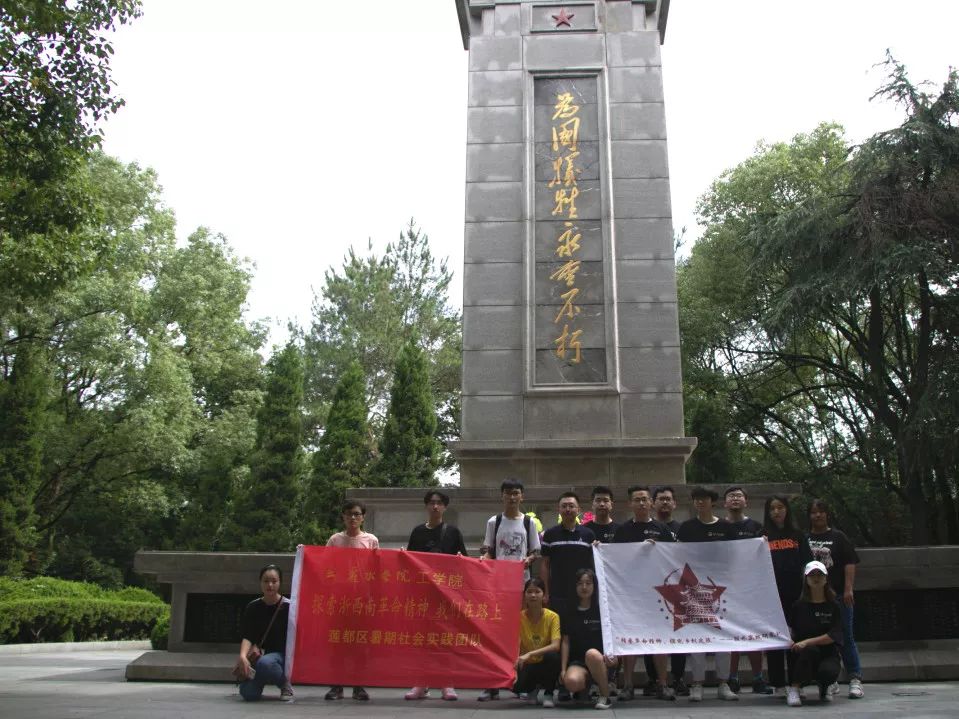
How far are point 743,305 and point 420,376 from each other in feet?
27.8

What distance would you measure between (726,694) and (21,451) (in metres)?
18.8

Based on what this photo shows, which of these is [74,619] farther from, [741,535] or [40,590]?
[741,535]

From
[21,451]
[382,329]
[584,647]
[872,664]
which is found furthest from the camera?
[382,329]

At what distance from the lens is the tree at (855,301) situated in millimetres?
16172

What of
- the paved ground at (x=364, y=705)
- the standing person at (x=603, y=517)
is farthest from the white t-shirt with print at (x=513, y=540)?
the paved ground at (x=364, y=705)

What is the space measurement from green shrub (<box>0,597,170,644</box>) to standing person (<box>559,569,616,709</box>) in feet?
29.4

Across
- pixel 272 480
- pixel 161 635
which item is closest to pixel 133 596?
pixel 272 480

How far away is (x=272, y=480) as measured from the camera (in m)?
23.0

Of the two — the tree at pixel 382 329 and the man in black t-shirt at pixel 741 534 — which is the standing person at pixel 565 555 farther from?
the tree at pixel 382 329

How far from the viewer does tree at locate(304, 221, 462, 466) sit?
2997cm

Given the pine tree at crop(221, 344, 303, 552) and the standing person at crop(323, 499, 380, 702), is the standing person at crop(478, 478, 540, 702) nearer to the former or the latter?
the standing person at crop(323, 499, 380, 702)

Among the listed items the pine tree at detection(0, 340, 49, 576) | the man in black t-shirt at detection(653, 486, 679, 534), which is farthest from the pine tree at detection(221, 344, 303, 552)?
the man in black t-shirt at detection(653, 486, 679, 534)

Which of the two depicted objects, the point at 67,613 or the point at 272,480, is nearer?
the point at 67,613

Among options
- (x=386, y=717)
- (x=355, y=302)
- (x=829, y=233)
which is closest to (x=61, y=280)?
(x=386, y=717)
